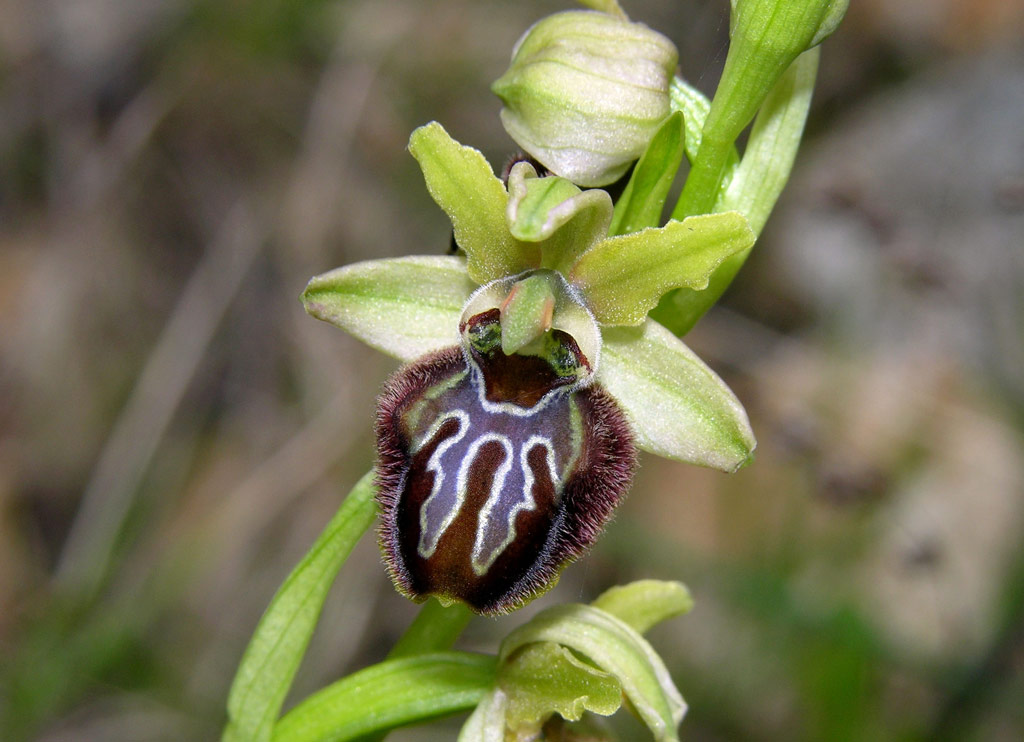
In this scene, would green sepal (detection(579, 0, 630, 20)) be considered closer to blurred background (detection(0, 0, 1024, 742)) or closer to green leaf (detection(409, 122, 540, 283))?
green leaf (detection(409, 122, 540, 283))

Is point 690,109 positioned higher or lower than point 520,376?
higher

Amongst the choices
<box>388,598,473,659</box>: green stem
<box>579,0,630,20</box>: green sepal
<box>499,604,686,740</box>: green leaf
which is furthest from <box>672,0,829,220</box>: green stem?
<box>388,598,473,659</box>: green stem

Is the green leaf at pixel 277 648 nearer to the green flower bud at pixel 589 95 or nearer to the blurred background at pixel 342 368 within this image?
the green flower bud at pixel 589 95

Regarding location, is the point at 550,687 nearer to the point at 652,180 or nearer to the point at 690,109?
the point at 652,180

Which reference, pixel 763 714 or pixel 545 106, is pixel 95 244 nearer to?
pixel 763 714

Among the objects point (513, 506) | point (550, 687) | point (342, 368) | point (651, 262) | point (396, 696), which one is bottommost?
point (342, 368)

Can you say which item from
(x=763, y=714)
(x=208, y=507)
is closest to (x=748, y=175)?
(x=763, y=714)

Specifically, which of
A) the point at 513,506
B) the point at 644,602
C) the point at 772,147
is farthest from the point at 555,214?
the point at 644,602

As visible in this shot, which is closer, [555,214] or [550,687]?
[555,214]
